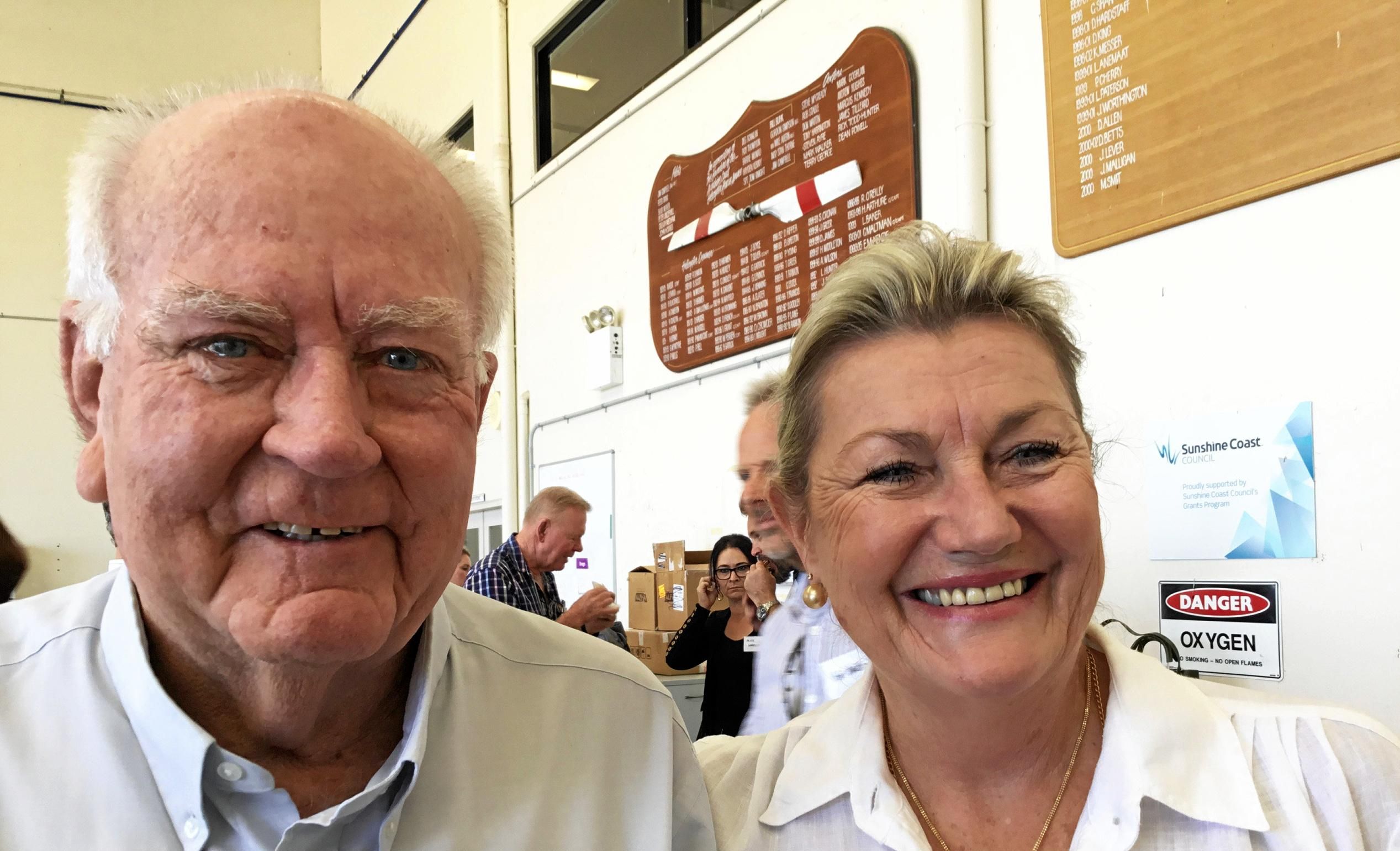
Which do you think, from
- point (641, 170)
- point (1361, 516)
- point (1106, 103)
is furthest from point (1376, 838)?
point (641, 170)

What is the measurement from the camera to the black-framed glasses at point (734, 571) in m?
3.59

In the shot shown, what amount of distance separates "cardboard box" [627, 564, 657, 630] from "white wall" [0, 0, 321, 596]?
19.9ft

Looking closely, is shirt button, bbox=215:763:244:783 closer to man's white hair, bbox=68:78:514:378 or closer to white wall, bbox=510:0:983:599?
man's white hair, bbox=68:78:514:378

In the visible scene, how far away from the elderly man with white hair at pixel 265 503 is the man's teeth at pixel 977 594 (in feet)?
1.67

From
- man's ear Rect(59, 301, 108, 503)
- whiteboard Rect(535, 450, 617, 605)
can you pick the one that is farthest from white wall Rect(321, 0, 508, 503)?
man's ear Rect(59, 301, 108, 503)

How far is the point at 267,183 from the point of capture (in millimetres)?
932

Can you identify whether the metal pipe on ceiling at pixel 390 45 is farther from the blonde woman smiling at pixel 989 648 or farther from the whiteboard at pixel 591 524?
the blonde woman smiling at pixel 989 648

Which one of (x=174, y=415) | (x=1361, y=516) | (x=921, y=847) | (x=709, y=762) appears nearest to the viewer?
(x=174, y=415)

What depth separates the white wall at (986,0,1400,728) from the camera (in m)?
2.02

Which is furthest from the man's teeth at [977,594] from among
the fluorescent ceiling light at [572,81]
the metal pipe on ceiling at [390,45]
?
the metal pipe on ceiling at [390,45]

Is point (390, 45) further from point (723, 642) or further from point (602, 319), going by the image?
point (723, 642)

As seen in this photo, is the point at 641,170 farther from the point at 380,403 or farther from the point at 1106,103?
the point at 380,403

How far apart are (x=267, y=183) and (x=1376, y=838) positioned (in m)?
1.42

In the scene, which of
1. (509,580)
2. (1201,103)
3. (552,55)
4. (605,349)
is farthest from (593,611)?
(552,55)
